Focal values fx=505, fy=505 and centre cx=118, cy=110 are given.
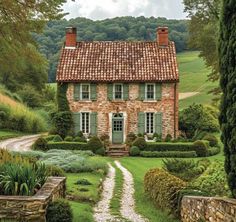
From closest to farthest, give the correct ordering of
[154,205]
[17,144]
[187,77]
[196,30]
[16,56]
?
[154,205]
[16,56]
[17,144]
[196,30]
[187,77]

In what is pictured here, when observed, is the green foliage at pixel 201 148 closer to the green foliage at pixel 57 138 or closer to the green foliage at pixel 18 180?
the green foliage at pixel 57 138

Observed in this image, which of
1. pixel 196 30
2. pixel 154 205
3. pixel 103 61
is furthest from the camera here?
pixel 196 30

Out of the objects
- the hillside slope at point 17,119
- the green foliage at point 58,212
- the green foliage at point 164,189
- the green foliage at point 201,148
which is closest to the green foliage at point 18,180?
the green foliage at point 58,212

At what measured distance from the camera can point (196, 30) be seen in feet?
149

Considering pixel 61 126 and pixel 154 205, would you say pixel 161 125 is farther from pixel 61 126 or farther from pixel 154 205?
pixel 154 205

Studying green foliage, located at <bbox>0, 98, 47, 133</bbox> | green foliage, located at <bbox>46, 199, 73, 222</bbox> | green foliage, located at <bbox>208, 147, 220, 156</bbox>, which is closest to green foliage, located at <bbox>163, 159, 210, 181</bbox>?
green foliage, located at <bbox>46, 199, 73, 222</bbox>

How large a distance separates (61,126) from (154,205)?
23.8m

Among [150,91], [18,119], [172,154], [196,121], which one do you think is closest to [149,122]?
[150,91]

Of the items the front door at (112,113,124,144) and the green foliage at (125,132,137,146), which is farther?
the front door at (112,113,124,144)

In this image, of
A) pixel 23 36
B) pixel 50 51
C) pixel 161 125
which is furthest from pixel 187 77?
pixel 23 36

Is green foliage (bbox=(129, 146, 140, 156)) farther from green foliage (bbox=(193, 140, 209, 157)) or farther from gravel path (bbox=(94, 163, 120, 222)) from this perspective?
gravel path (bbox=(94, 163, 120, 222))

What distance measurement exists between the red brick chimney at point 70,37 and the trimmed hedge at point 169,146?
11978 millimetres

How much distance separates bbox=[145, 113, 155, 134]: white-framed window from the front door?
1.95m

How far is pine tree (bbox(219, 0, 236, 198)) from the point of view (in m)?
9.91
